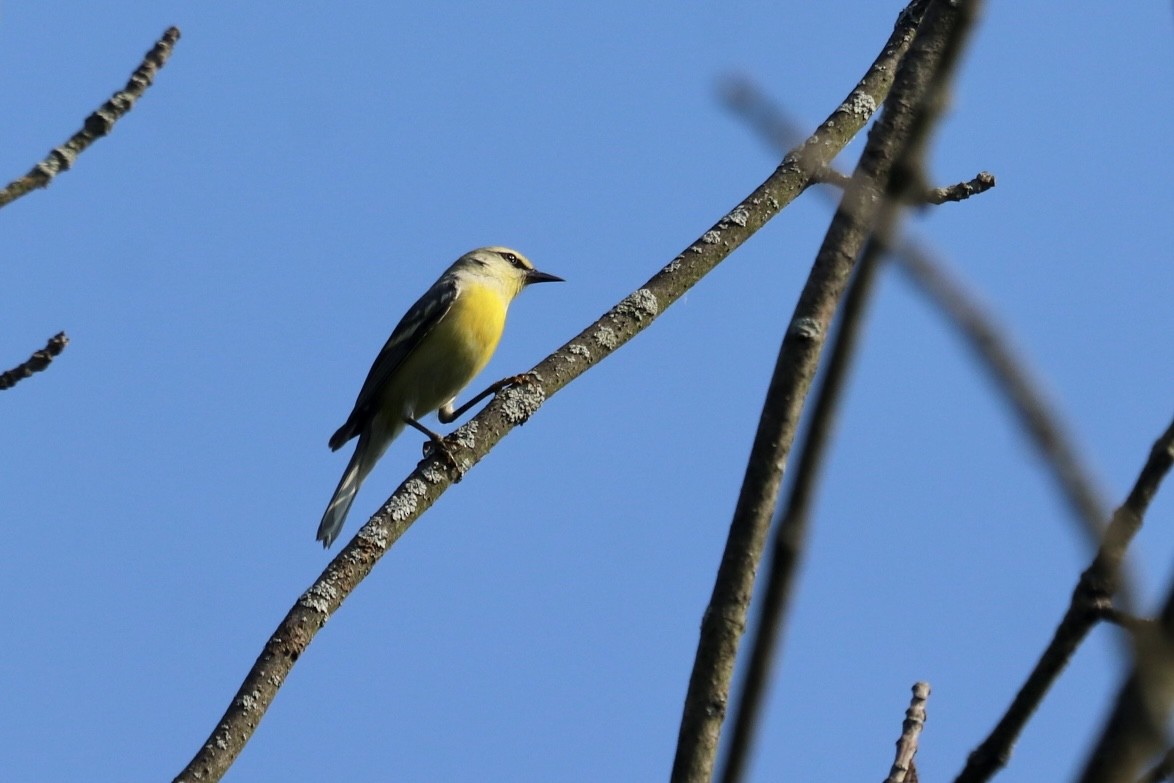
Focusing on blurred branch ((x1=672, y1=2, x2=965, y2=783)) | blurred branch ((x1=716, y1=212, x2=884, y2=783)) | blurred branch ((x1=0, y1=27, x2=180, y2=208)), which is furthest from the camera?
blurred branch ((x1=0, y1=27, x2=180, y2=208))

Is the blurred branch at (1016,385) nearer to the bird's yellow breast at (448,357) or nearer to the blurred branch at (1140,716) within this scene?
the blurred branch at (1140,716)

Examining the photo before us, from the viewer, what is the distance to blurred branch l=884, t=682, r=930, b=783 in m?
2.62

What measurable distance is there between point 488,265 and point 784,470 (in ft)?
25.9

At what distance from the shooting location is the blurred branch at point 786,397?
1.71 meters

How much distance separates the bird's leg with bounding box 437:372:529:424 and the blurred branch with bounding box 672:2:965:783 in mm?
3143

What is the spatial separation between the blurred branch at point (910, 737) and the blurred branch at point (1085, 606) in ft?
3.85

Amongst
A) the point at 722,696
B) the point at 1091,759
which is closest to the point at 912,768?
the point at 722,696

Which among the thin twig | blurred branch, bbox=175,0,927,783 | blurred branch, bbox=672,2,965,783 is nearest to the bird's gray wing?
blurred branch, bbox=175,0,927,783

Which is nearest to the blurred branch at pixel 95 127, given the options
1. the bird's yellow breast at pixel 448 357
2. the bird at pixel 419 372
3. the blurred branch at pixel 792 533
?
the blurred branch at pixel 792 533

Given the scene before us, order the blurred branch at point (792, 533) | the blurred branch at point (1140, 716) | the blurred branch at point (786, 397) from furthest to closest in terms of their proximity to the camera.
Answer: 1. the blurred branch at point (786, 397)
2. the blurred branch at point (792, 533)
3. the blurred branch at point (1140, 716)

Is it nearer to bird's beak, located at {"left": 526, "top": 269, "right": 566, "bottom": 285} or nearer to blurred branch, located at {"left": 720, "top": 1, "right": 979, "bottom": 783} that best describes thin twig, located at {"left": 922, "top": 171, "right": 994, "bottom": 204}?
blurred branch, located at {"left": 720, "top": 1, "right": 979, "bottom": 783}

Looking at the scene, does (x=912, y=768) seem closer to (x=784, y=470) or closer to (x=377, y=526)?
(x=784, y=470)

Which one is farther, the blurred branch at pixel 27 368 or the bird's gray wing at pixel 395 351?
the bird's gray wing at pixel 395 351

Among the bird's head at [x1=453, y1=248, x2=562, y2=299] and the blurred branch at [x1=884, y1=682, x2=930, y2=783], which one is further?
the bird's head at [x1=453, y1=248, x2=562, y2=299]
